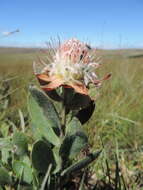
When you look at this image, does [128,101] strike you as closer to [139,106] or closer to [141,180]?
[139,106]

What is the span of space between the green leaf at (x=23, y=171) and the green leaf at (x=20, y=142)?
5 cm

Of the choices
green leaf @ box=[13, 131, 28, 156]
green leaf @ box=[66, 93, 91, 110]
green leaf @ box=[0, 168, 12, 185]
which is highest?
green leaf @ box=[66, 93, 91, 110]

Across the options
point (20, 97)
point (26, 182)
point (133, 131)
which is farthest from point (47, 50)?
point (20, 97)

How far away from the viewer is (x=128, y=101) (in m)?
3.14

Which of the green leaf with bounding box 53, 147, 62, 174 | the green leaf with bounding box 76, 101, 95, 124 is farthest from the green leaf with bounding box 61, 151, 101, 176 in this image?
the green leaf with bounding box 76, 101, 95, 124

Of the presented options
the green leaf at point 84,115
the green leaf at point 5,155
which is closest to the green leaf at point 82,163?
the green leaf at point 84,115

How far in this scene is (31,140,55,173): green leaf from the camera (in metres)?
1.05

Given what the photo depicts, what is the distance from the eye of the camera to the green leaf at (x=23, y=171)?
110 cm

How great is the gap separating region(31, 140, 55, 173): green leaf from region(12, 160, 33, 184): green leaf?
5 cm

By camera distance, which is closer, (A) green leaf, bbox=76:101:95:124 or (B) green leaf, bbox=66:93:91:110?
(B) green leaf, bbox=66:93:91:110

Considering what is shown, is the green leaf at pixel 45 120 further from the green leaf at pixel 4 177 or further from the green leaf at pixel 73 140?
the green leaf at pixel 4 177

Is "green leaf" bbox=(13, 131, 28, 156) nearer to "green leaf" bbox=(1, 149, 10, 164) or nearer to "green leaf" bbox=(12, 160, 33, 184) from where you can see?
"green leaf" bbox=(12, 160, 33, 184)

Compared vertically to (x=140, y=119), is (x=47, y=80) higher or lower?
higher

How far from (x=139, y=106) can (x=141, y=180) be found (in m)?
1.43
